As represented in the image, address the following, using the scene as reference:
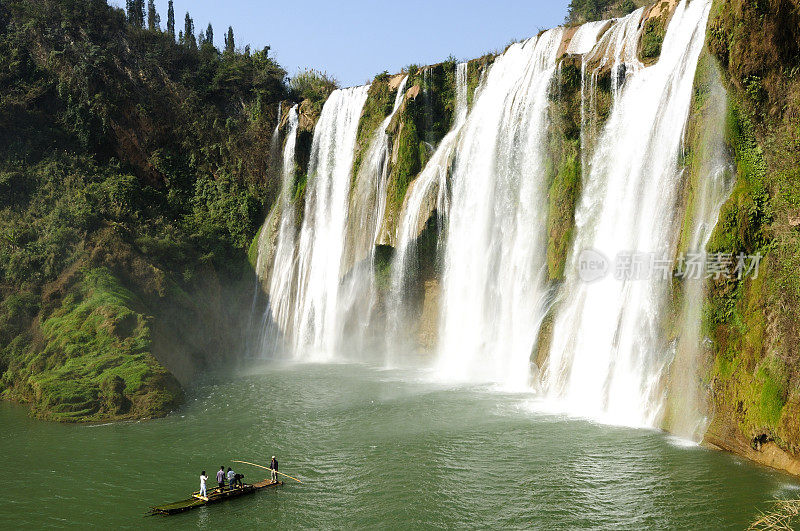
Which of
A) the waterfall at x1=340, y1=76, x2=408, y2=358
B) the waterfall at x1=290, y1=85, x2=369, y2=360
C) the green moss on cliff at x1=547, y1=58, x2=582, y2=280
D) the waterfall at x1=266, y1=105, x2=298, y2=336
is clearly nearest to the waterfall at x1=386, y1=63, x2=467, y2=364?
the waterfall at x1=340, y1=76, x2=408, y2=358

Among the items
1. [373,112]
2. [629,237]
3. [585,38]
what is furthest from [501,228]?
[373,112]

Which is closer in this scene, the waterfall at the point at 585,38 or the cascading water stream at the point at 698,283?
the cascading water stream at the point at 698,283

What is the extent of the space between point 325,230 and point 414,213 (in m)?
6.81

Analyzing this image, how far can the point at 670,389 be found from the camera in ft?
53.0

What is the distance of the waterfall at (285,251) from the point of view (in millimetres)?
33312

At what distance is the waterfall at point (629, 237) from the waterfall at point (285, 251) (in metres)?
16.6

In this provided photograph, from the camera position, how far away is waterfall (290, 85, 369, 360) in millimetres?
31953

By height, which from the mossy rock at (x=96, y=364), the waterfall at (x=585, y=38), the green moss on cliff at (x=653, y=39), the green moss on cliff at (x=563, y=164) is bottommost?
the mossy rock at (x=96, y=364)

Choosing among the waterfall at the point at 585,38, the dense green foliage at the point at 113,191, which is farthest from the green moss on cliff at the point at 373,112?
the waterfall at the point at 585,38

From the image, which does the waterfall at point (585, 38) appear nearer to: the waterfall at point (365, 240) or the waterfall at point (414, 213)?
the waterfall at point (414, 213)

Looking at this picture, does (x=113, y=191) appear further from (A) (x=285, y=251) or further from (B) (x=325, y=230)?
(B) (x=325, y=230)

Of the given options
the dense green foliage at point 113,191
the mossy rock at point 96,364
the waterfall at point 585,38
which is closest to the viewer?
the mossy rock at point 96,364

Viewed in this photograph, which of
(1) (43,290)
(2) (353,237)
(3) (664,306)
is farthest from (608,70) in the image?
(1) (43,290)

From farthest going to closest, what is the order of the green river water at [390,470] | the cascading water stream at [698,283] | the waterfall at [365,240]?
the waterfall at [365,240] < the cascading water stream at [698,283] < the green river water at [390,470]
